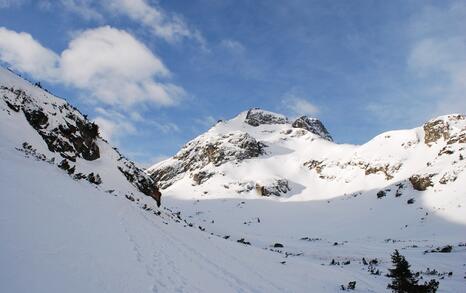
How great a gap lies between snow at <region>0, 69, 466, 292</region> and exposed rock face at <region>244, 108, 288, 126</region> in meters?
64.5

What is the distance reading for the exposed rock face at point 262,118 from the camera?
143 metres

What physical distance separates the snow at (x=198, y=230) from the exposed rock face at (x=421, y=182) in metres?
1.01

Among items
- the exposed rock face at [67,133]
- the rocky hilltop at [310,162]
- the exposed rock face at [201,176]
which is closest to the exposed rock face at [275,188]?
the rocky hilltop at [310,162]

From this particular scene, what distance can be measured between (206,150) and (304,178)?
94.2 ft

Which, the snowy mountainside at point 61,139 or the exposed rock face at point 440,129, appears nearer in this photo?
the snowy mountainside at point 61,139

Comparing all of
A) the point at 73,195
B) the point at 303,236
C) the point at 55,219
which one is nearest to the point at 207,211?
the point at 303,236

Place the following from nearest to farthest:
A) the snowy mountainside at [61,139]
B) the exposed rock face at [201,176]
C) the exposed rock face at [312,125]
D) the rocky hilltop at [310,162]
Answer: the snowy mountainside at [61,139]
the rocky hilltop at [310,162]
the exposed rock face at [201,176]
the exposed rock face at [312,125]


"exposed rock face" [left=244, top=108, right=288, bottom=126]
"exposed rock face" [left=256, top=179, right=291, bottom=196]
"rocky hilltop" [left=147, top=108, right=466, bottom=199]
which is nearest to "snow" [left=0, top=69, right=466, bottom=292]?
"rocky hilltop" [left=147, top=108, right=466, bottom=199]

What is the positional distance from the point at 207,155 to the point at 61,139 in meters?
81.4

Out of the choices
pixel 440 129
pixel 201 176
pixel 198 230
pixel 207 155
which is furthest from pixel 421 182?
pixel 207 155

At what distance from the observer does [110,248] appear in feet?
35.5

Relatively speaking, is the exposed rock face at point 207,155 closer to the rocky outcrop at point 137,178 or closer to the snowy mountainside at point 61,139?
the rocky outcrop at point 137,178

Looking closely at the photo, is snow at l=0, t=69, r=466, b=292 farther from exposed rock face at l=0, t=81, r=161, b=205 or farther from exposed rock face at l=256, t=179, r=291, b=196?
exposed rock face at l=256, t=179, r=291, b=196

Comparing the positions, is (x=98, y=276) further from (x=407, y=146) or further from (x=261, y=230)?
(x=407, y=146)
